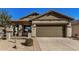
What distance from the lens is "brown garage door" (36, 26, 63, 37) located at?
2231 cm

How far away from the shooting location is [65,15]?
Answer: 22.5 m

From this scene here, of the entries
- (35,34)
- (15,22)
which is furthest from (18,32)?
(35,34)

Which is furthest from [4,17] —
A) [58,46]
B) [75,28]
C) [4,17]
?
[58,46]

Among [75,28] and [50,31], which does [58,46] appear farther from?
[75,28]

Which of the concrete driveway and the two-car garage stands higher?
the two-car garage

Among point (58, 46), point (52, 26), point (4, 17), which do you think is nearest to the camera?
point (58, 46)

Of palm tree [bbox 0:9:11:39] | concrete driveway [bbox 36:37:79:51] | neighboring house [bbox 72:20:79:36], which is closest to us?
concrete driveway [bbox 36:37:79:51]

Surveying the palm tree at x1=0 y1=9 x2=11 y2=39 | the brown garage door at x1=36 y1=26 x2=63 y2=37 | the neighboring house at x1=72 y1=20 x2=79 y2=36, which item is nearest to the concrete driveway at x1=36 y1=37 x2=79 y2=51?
the brown garage door at x1=36 y1=26 x2=63 y2=37

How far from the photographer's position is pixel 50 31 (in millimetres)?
22344

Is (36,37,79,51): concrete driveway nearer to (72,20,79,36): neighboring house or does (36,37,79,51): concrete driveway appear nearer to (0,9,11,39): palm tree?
(72,20,79,36): neighboring house

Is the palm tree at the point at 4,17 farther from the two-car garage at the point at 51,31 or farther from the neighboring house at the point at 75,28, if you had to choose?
the neighboring house at the point at 75,28
